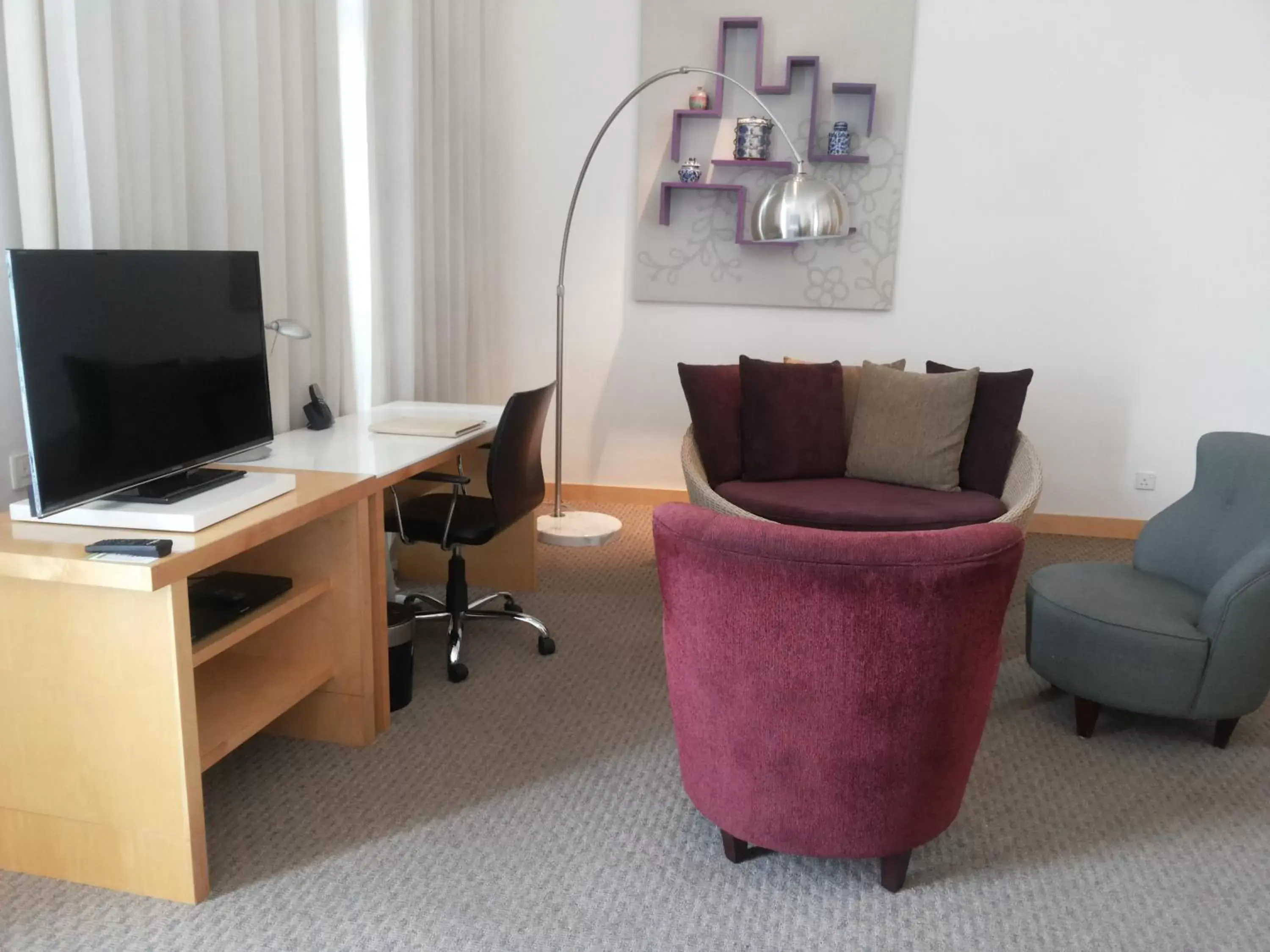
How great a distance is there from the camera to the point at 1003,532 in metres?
1.75

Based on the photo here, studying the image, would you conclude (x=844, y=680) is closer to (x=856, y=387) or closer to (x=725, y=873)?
(x=725, y=873)

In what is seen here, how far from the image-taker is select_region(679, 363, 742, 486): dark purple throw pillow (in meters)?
3.62

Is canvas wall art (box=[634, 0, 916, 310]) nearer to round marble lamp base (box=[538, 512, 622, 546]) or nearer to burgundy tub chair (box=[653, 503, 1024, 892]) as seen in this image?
round marble lamp base (box=[538, 512, 622, 546])

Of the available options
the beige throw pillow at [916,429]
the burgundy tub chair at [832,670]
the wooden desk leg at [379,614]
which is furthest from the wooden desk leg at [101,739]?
the beige throw pillow at [916,429]

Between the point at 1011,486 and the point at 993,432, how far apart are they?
216 millimetres

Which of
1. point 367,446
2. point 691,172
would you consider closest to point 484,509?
point 367,446

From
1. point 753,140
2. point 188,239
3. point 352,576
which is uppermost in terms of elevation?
point 753,140

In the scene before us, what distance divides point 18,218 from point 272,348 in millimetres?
927

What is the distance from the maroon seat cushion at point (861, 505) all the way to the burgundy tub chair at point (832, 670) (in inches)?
52.2

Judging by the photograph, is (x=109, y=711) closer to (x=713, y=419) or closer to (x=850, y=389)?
(x=713, y=419)

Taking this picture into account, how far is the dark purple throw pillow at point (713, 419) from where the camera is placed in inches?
142

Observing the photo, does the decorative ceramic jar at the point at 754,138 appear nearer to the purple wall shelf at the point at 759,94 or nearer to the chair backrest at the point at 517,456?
the purple wall shelf at the point at 759,94

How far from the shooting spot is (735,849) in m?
2.10

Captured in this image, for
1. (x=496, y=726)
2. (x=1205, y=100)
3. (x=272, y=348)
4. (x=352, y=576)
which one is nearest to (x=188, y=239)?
(x=272, y=348)
